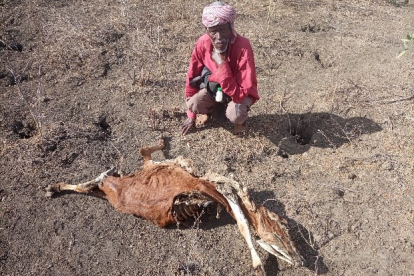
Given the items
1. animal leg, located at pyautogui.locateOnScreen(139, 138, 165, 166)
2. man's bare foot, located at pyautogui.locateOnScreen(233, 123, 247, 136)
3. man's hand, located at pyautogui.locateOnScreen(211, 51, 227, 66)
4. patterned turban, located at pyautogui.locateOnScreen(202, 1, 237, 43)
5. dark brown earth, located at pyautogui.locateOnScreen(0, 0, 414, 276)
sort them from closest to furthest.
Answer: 1. dark brown earth, located at pyautogui.locateOnScreen(0, 0, 414, 276)
2. patterned turban, located at pyautogui.locateOnScreen(202, 1, 237, 43)
3. animal leg, located at pyautogui.locateOnScreen(139, 138, 165, 166)
4. man's hand, located at pyautogui.locateOnScreen(211, 51, 227, 66)
5. man's bare foot, located at pyautogui.locateOnScreen(233, 123, 247, 136)

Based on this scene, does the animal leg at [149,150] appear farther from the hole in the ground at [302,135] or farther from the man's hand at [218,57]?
the hole in the ground at [302,135]

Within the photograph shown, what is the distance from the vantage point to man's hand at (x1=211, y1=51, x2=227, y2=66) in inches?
119

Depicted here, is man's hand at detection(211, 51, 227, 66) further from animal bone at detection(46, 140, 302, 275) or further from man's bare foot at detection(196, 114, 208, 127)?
animal bone at detection(46, 140, 302, 275)

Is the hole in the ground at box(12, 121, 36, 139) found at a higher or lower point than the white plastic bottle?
lower

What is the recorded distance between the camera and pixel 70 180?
3062 millimetres

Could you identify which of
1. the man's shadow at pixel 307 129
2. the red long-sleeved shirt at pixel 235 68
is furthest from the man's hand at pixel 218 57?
the man's shadow at pixel 307 129

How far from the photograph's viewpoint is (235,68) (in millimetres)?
3076

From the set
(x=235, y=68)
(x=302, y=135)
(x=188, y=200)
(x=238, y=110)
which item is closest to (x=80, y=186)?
(x=188, y=200)

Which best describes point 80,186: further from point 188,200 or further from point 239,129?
point 239,129

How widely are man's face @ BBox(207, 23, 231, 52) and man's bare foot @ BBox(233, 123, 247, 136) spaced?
67 centimetres

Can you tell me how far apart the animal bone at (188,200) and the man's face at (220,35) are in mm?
881

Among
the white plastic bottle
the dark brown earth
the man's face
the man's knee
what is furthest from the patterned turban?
the dark brown earth

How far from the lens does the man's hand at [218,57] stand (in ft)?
9.92

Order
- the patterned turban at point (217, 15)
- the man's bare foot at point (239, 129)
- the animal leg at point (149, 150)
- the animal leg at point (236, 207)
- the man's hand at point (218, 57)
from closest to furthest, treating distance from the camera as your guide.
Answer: the animal leg at point (236, 207), the patterned turban at point (217, 15), the animal leg at point (149, 150), the man's hand at point (218, 57), the man's bare foot at point (239, 129)
